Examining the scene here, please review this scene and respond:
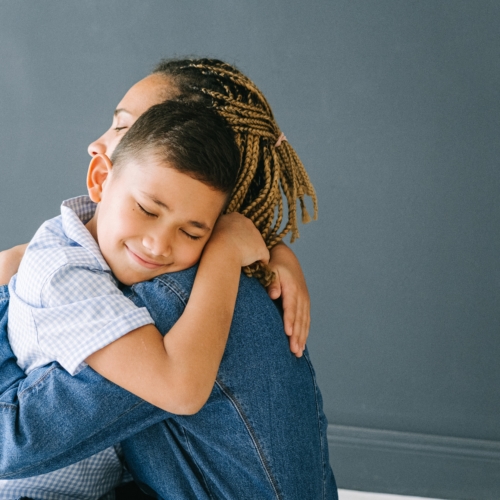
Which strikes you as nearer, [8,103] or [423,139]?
[423,139]

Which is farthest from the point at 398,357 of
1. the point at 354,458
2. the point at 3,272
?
the point at 3,272

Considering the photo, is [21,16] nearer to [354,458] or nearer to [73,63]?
[73,63]

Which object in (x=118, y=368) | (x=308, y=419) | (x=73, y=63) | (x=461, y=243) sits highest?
(x=73, y=63)

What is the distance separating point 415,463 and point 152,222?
6.01ft

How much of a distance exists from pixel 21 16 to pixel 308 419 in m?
1.97

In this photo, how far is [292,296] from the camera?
1130 mm

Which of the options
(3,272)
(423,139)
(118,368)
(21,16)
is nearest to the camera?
(118,368)

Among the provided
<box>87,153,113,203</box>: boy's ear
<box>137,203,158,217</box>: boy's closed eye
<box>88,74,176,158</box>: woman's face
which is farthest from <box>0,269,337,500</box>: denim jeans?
<box>88,74,176,158</box>: woman's face

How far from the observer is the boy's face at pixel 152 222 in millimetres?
980

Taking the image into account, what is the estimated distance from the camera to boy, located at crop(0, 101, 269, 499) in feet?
2.79

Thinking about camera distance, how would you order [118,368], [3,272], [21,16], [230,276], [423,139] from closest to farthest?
[118,368] → [230,276] → [3,272] → [423,139] → [21,16]

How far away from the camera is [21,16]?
2373 mm

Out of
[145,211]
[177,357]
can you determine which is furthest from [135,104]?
[177,357]

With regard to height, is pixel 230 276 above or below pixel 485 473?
above
